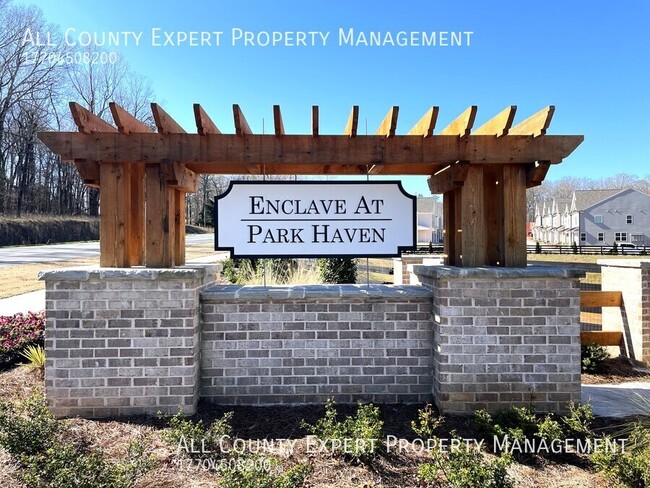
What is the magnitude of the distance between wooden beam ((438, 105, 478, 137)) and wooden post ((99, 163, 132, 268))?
306cm

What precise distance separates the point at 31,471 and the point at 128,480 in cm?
62

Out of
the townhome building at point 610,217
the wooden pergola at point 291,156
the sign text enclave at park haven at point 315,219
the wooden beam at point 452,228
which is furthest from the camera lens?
the townhome building at point 610,217

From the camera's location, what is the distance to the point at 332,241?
3.69 metres

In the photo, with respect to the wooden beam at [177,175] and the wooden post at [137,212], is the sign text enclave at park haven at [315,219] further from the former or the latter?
the wooden post at [137,212]

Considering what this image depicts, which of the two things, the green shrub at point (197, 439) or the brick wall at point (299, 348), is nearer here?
the green shrub at point (197, 439)

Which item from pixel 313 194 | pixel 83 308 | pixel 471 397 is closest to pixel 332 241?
pixel 313 194

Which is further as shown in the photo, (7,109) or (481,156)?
(7,109)

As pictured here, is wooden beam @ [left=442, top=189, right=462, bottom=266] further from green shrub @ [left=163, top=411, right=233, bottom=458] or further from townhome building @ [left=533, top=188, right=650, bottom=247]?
townhome building @ [left=533, top=188, right=650, bottom=247]

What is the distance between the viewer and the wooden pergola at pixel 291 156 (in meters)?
3.37

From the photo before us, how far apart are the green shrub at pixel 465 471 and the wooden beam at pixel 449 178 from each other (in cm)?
224

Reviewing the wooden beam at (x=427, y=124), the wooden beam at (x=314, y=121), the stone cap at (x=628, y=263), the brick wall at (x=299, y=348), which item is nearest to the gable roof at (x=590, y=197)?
the stone cap at (x=628, y=263)

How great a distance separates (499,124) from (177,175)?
2.96 meters

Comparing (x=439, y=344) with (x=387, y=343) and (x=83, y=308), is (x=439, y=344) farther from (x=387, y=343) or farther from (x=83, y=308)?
(x=83, y=308)

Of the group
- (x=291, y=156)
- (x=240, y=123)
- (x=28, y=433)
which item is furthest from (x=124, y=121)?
(x=28, y=433)
